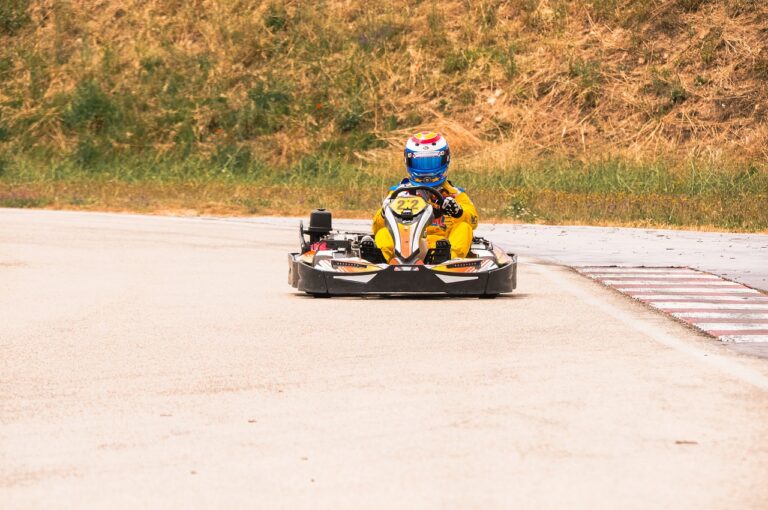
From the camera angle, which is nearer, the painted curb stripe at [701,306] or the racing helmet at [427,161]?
the painted curb stripe at [701,306]

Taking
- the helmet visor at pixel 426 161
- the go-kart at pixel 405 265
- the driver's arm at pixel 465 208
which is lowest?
the go-kart at pixel 405 265

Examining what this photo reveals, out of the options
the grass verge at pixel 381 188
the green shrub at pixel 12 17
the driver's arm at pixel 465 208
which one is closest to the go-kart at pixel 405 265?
the driver's arm at pixel 465 208

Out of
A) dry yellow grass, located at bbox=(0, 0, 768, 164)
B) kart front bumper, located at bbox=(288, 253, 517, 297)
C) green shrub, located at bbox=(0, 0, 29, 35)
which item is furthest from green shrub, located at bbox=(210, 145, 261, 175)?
kart front bumper, located at bbox=(288, 253, 517, 297)

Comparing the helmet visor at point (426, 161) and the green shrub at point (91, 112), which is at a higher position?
the green shrub at point (91, 112)

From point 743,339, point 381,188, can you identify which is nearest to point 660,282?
point 743,339

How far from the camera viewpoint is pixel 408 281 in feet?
43.4

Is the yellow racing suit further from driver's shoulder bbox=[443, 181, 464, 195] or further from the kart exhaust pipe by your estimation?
the kart exhaust pipe

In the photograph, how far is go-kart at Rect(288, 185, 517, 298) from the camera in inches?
521

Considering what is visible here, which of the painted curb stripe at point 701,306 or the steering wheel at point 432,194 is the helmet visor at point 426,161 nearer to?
the steering wheel at point 432,194

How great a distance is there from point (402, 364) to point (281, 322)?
2.48 meters

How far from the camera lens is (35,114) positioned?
4259 centimetres

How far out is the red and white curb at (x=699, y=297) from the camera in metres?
11.3

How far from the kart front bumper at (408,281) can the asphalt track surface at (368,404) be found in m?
0.14

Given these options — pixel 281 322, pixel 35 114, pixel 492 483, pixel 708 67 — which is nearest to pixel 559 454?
pixel 492 483
